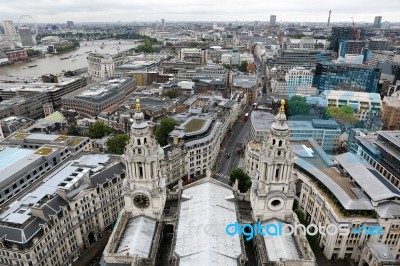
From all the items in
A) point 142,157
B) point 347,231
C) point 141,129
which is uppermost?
point 141,129

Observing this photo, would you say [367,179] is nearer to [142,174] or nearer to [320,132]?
[320,132]

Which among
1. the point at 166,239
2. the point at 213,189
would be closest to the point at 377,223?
the point at 213,189

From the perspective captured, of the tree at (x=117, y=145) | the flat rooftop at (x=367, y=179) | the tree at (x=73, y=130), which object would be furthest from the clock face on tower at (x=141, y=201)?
the tree at (x=73, y=130)

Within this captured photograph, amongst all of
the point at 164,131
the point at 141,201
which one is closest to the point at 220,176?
the point at 164,131

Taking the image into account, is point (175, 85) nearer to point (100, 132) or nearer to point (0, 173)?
point (100, 132)

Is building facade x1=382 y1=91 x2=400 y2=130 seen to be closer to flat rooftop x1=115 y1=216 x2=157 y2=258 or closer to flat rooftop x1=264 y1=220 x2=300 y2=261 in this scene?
flat rooftop x1=264 y1=220 x2=300 y2=261

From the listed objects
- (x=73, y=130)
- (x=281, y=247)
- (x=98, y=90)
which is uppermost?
(x=281, y=247)

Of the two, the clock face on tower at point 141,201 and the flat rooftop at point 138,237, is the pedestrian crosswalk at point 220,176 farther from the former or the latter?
the clock face on tower at point 141,201
